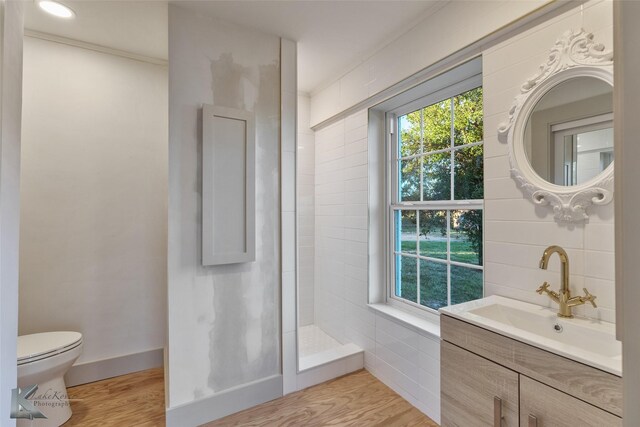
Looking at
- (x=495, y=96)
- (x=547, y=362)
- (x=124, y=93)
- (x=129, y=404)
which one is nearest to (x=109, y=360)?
(x=129, y=404)

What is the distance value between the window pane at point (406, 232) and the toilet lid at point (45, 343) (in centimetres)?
230

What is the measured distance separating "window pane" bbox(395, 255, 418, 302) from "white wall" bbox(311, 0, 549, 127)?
1.32 m

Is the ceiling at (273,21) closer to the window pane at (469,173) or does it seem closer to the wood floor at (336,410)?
the window pane at (469,173)

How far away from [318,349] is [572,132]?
7.87 feet

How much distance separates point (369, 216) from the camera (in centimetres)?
247

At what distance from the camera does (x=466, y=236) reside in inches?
75.9

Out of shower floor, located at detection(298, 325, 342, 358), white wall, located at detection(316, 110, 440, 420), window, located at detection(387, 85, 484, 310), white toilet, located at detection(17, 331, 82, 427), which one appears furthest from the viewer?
shower floor, located at detection(298, 325, 342, 358)

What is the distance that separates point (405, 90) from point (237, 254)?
5.22 ft

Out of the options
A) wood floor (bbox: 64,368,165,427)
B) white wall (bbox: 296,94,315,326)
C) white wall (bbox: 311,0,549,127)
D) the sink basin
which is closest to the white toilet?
wood floor (bbox: 64,368,165,427)

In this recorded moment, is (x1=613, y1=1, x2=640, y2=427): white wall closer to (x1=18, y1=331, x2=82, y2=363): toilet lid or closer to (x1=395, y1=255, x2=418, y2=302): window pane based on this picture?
(x1=395, y1=255, x2=418, y2=302): window pane

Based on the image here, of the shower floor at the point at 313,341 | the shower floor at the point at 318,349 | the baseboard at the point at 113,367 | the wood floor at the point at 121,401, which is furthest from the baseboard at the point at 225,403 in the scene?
the baseboard at the point at 113,367

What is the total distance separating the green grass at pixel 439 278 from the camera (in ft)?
6.22

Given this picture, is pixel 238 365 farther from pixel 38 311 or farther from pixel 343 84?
pixel 343 84

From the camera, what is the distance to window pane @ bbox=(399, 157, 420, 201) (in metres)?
2.28
